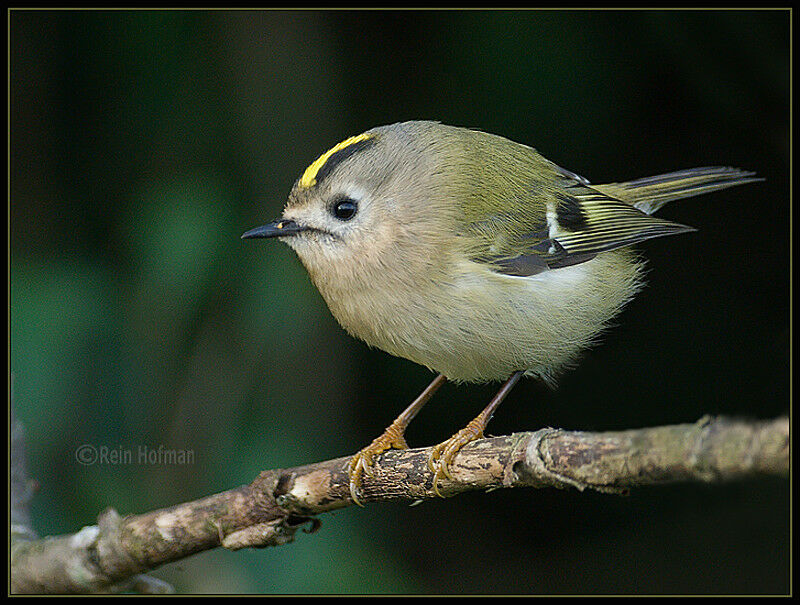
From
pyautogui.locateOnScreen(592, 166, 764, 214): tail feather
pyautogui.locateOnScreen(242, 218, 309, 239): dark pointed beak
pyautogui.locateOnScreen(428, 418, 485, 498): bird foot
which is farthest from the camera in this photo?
pyautogui.locateOnScreen(592, 166, 764, 214): tail feather

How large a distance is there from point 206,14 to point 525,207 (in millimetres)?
1451

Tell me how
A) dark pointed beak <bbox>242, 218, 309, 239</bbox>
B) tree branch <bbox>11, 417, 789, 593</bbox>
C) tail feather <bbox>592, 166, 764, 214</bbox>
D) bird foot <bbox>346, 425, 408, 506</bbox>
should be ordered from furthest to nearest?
tail feather <bbox>592, 166, 764, 214</bbox> → dark pointed beak <bbox>242, 218, 309, 239</bbox> → bird foot <bbox>346, 425, 408, 506</bbox> → tree branch <bbox>11, 417, 789, 593</bbox>

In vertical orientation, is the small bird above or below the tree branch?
above

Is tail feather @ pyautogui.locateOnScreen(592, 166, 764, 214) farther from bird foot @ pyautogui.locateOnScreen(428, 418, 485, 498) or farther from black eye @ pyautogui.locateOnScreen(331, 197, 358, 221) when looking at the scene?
bird foot @ pyautogui.locateOnScreen(428, 418, 485, 498)

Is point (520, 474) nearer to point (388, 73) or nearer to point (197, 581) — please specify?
point (197, 581)

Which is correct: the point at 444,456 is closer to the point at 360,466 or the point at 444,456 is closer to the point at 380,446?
the point at 360,466

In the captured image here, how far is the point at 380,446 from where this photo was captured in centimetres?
215

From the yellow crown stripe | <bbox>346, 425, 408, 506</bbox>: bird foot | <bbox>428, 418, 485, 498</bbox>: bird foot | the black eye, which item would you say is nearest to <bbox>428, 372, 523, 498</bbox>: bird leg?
<bbox>428, 418, 485, 498</bbox>: bird foot

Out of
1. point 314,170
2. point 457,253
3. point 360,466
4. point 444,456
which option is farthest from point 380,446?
point 314,170

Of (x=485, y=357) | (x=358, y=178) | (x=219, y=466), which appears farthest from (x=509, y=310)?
(x=219, y=466)

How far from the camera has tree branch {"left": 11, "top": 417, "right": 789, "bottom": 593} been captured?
1192 millimetres

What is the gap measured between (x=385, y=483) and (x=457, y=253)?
23.5 inches

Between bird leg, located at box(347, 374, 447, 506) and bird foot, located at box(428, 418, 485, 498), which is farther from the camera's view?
bird leg, located at box(347, 374, 447, 506)

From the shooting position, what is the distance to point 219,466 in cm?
248
